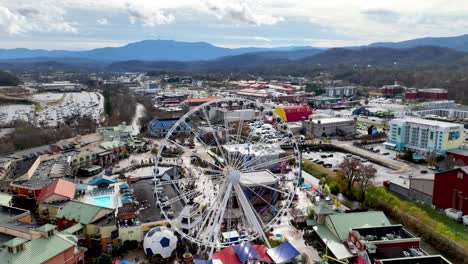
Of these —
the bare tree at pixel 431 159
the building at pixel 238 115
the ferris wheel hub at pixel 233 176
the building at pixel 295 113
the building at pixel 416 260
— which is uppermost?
the building at pixel 238 115

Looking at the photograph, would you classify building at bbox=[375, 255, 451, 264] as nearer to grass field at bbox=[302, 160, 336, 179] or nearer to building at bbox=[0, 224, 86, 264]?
building at bbox=[0, 224, 86, 264]

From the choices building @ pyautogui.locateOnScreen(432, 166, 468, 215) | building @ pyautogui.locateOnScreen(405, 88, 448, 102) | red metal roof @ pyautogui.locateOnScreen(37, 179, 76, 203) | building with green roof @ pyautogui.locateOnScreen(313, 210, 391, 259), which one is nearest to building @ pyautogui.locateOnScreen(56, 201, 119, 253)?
red metal roof @ pyautogui.locateOnScreen(37, 179, 76, 203)

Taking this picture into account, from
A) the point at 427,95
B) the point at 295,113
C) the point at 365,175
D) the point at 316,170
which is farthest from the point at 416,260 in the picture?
the point at 427,95

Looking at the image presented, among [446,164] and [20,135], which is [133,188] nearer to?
[20,135]

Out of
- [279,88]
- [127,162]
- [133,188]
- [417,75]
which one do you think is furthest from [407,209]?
[417,75]

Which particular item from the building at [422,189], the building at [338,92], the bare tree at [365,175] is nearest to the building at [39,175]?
the bare tree at [365,175]

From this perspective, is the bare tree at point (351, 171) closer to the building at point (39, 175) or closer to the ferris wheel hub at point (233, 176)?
the ferris wheel hub at point (233, 176)
